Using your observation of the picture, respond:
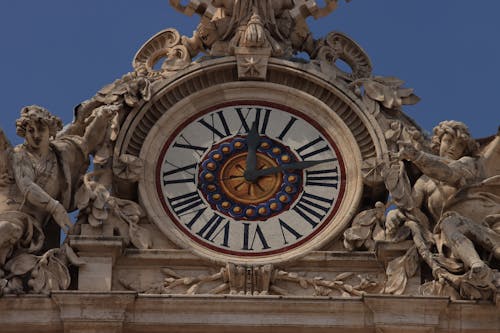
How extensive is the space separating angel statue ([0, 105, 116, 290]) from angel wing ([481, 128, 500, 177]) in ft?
12.2

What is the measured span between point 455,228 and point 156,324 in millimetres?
3015

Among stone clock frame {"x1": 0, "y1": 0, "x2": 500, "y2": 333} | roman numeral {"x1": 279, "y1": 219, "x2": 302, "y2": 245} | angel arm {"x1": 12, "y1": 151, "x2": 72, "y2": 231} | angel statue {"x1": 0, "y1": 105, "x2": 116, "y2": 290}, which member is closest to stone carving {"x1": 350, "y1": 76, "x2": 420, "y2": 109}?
stone clock frame {"x1": 0, "y1": 0, "x2": 500, "y2": 333}

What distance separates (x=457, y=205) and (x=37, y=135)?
4.16m

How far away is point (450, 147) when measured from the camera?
23406 mm

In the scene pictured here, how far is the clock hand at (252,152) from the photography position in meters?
23.4

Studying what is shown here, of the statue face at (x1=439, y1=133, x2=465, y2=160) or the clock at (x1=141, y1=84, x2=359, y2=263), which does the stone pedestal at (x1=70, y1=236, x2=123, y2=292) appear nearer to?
the clock at (x1=141, y1=84, x2=359, y2=263)

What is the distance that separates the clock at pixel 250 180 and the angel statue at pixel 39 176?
661 millimetres

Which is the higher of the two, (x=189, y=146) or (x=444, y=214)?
(x=189, y=146)

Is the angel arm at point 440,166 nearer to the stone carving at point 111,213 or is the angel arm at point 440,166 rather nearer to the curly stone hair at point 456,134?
the curly stone hair at point 456,134

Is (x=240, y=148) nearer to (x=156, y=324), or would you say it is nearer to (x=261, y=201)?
(x=261, y=201)

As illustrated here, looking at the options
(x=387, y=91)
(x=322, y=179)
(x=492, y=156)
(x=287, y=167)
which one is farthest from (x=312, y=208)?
(x=492, y=156)

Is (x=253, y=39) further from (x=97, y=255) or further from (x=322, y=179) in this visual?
(x=97, y=255)

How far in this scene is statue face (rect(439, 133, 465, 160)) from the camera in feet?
76.8

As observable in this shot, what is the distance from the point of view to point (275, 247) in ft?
75.6
